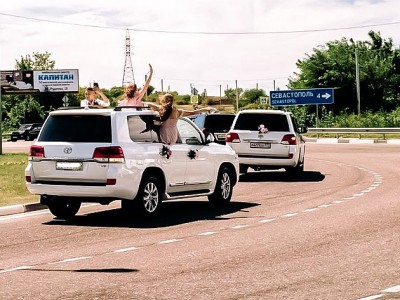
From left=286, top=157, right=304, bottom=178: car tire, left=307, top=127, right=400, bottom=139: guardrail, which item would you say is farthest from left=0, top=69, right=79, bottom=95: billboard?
left=286, top=157, right=304, bottom=178: car tire

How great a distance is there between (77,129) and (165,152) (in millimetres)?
1487

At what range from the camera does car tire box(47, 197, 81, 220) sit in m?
15.1

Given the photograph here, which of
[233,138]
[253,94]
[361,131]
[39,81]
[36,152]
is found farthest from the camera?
[253,94]

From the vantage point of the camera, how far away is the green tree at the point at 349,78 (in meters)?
76.5

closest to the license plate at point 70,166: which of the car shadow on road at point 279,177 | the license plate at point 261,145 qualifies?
the car shadow on road at point 279,177

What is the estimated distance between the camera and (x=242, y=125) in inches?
1007

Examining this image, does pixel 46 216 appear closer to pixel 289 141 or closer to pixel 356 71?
pixel 289 141

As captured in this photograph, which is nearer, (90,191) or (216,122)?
(90,191)

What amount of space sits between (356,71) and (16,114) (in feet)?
151

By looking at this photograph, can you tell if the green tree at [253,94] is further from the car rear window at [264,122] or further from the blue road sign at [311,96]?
the car rear window at [264,122]

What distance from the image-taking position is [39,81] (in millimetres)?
109688

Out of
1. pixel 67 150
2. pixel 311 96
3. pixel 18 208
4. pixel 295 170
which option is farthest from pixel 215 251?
pixel 311 96

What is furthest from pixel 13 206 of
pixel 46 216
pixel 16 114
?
pixel 16 114

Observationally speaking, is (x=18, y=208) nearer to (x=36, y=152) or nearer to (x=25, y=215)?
(x=25, y=215)
